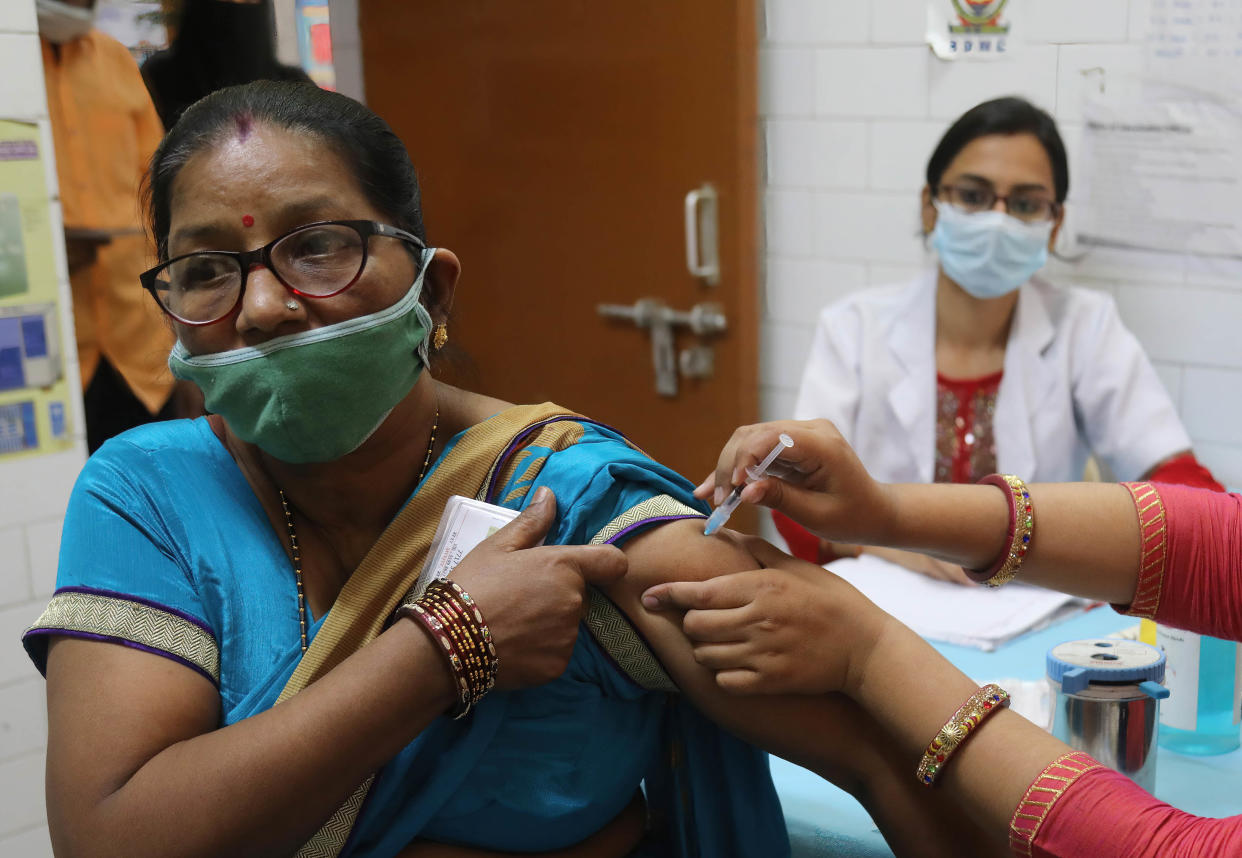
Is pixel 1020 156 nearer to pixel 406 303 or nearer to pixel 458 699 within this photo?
pixel 406 303

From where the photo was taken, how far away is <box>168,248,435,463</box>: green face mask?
1169mm

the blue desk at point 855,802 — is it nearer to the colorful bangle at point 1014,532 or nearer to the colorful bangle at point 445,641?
the colorful bangle at point 1014,532

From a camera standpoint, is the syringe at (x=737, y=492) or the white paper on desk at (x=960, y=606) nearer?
the syringe at (x=737, y=492)

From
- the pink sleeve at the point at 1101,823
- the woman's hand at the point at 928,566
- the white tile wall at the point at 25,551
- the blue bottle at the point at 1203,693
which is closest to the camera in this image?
the pink sleeve at the point at 1101,823

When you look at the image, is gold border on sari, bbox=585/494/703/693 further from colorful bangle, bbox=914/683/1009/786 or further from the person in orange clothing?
the person in orange clothing

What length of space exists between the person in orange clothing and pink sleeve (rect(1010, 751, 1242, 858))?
196 cm

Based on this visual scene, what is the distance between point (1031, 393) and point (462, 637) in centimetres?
193

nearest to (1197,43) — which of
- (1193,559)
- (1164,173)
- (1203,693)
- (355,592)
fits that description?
(1164,173)

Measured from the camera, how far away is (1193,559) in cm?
128

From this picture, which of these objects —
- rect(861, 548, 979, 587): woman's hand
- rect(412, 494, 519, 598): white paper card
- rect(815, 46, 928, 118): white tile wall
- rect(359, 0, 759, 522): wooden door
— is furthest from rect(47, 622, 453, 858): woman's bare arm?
rect(815, 46, 928, 118): white tile wall

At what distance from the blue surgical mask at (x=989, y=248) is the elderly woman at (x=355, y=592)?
155cm

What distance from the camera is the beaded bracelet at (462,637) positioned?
3.51ft

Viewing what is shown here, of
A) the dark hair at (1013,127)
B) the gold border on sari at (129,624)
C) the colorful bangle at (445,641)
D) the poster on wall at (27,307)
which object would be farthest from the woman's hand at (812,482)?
the poster on wall at (27,307)

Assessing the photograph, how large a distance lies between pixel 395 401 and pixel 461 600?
0.83 ft
